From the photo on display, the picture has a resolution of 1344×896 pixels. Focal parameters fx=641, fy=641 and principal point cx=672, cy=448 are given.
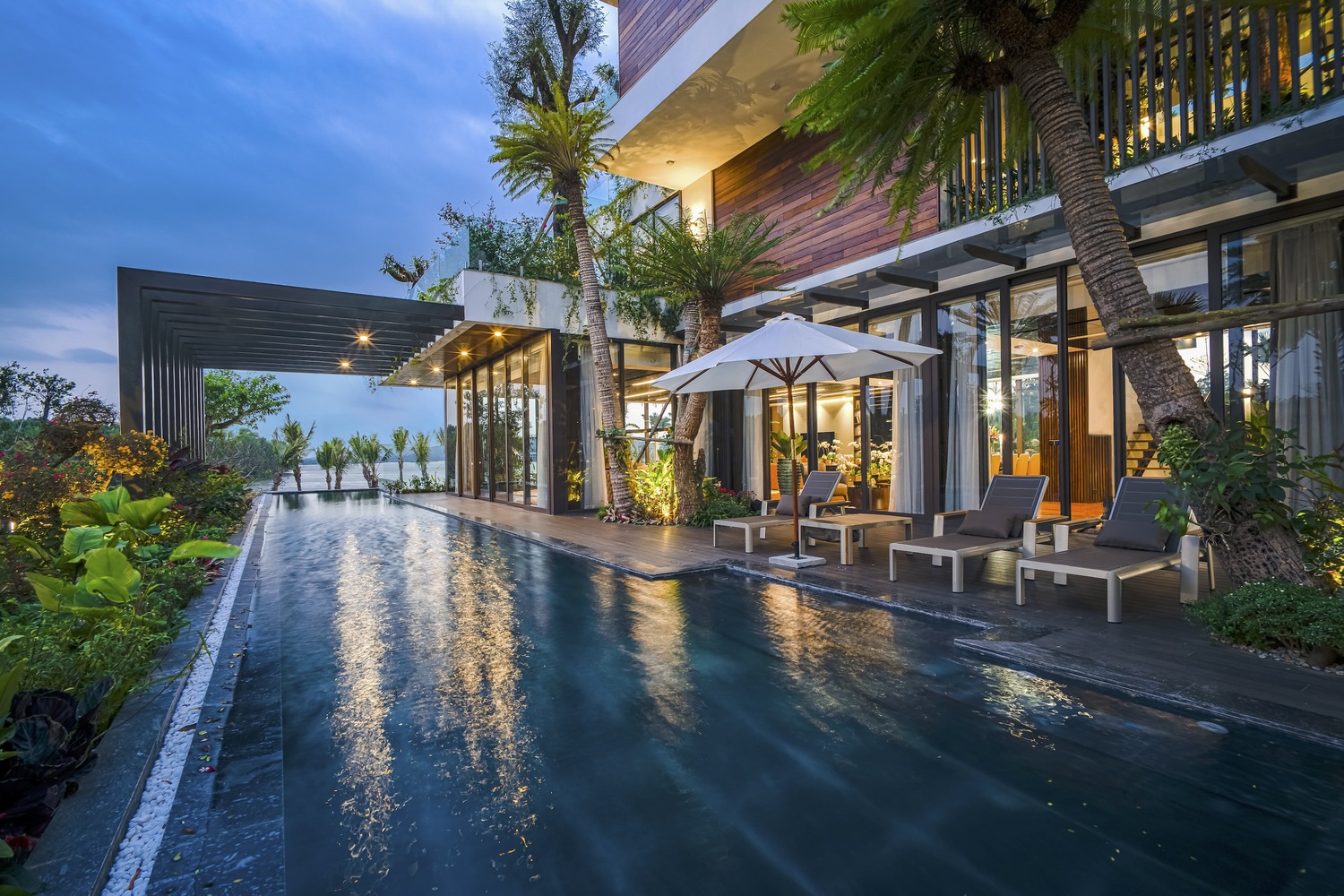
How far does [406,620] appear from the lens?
193 inches

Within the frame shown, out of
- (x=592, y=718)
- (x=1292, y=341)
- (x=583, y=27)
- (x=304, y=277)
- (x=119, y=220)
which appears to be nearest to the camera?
(x=592, y=718)

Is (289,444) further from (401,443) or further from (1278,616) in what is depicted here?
(1278,616)

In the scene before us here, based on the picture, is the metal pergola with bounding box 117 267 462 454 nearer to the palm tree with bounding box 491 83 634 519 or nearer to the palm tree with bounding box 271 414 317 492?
the palm tree with bounding box 491 83 634 519

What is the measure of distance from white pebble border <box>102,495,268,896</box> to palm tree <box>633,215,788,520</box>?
22.7ft

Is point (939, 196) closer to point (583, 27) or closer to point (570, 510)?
point (570, 510)

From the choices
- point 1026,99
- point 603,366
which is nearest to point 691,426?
point 603,366

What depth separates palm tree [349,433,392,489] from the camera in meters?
21.9

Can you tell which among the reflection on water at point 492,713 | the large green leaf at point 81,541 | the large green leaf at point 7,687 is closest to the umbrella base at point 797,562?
the reflection on water at point 492,713

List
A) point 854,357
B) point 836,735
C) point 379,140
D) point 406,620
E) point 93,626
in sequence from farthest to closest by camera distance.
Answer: point 379,140, point 854,357, point 406,620, point 93,626, point 836,735

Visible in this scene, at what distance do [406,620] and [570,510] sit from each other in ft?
26.4

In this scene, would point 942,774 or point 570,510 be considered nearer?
point 942,774

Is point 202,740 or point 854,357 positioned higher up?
point 854,357

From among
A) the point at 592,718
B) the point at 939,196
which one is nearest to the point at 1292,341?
the point at 939,196

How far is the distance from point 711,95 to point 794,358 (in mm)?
5840
